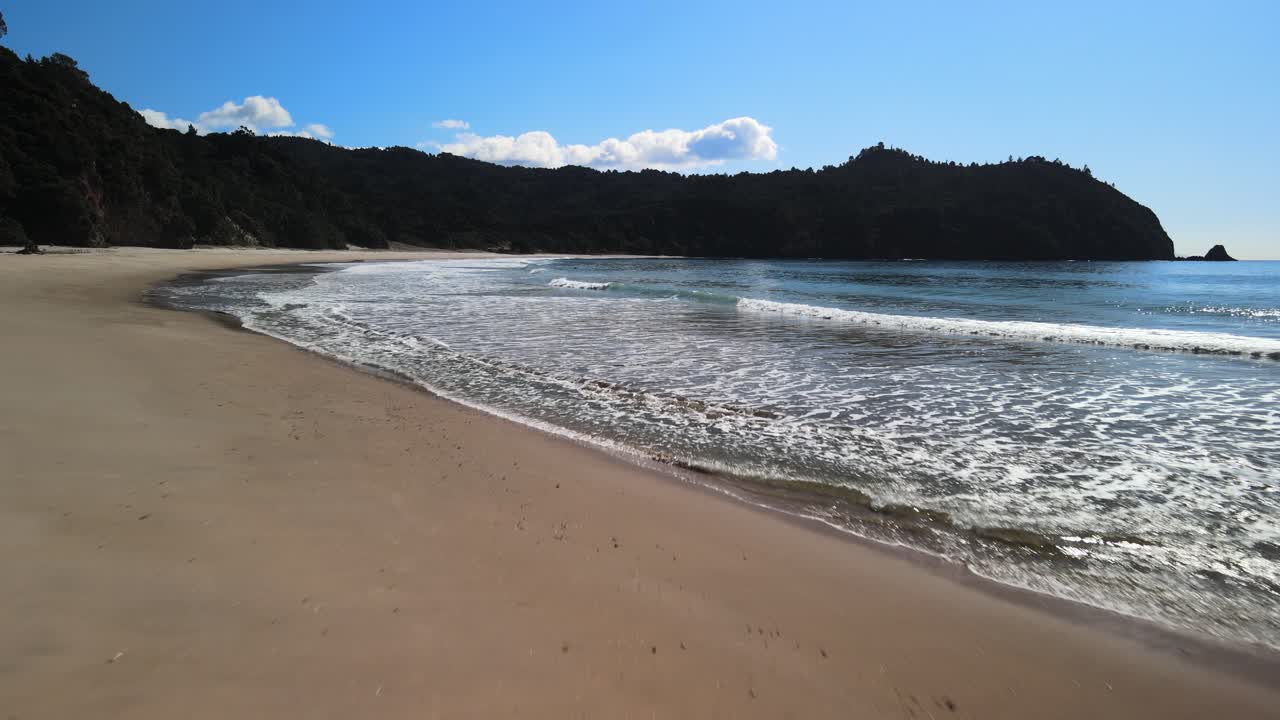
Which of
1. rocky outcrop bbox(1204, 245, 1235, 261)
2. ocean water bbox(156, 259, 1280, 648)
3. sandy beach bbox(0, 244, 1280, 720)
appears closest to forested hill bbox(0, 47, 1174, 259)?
rocky outcrop bbox(1204, 245, 1235, 261)

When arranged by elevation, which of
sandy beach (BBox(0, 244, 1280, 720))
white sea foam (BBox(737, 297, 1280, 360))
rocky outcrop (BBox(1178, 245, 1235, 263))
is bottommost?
sandy beach (BBox(0, 244, 1280, 720))

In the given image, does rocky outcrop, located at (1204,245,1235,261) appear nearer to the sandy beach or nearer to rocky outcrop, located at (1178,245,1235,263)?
rocky outcrop, located at (1178,245,1235,263)

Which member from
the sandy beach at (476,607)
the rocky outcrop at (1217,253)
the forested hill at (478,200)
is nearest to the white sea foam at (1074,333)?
the sandy beach at (476,607)

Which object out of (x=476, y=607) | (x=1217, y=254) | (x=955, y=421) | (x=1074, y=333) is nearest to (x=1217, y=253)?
(x=1217, y=254)

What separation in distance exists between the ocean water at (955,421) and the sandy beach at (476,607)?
504 millimetres

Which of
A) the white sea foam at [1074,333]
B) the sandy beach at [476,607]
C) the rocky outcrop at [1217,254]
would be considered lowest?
the sandy beach at [476,607]

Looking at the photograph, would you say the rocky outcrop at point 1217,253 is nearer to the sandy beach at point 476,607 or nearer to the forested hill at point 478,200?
the forested hill at point 478,200

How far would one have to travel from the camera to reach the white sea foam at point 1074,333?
10914mm

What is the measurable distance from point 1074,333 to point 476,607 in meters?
14.6

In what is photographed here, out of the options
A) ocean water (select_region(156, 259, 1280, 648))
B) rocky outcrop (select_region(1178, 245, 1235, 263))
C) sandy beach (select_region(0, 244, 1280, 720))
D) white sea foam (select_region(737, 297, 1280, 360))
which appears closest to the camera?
sandy beach (select_region(0, 244, 1280, 720))

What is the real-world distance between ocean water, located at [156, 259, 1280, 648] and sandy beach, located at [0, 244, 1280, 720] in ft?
1.65

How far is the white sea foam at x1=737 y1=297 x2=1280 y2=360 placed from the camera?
10.9 meters

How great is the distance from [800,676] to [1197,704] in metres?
1.36

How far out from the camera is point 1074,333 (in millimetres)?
12977
